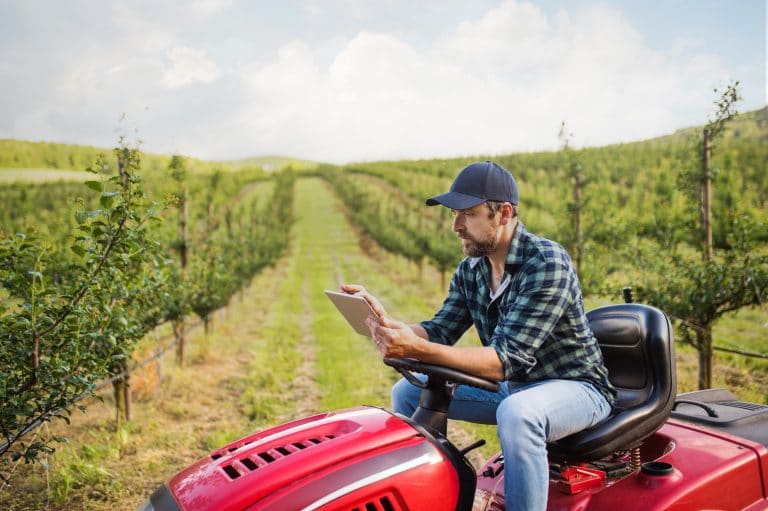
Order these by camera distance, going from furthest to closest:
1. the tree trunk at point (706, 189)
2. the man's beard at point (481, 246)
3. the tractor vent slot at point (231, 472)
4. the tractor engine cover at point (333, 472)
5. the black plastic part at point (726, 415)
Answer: the tree trunk at point (706, 189) → the black plastic part at point (726, 415) → the man's beard at point (481, 246) → the tractor vent slot at point (231, 472) → the tractor engine cover at point (333, 472)

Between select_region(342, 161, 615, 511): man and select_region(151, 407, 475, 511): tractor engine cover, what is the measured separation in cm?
21

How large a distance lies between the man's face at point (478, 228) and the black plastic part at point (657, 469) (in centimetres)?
93

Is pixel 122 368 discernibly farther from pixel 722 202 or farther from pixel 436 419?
pixel 722 202

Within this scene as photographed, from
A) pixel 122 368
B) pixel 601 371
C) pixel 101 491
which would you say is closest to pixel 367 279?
pixel 122 368

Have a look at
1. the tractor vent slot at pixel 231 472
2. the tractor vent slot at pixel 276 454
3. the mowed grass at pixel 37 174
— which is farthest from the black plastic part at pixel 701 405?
the mowed grass at pixel 37 174

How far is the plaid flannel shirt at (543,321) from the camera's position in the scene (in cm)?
202

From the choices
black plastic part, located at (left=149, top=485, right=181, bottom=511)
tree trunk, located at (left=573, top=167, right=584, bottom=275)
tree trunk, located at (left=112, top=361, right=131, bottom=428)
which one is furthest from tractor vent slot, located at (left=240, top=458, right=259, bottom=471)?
tree trunk, located at (left=573, top=167, right=584, bottom=275)

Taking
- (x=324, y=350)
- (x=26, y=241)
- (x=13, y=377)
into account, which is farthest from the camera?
(x=324, y=350)

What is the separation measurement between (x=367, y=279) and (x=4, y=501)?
47.4 ft

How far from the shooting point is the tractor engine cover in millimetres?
1592

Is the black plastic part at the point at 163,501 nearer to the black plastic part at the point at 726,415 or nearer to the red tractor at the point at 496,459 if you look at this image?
the red tractor at the point at 496,459

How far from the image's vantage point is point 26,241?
2947mm

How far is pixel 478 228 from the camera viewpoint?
2213 mm

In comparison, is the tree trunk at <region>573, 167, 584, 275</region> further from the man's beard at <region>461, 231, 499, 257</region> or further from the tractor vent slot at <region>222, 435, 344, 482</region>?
the tractor vent slot at <region>222, 435, 344, 482</region>
